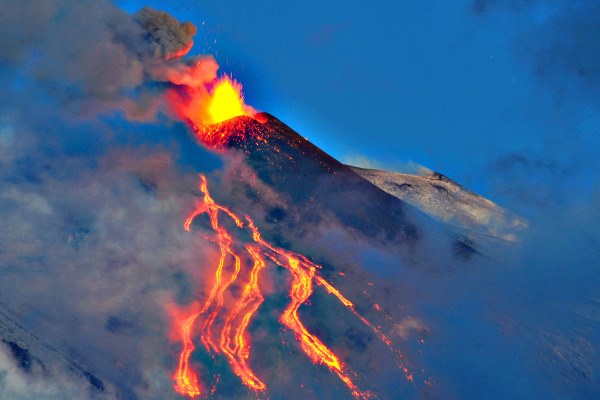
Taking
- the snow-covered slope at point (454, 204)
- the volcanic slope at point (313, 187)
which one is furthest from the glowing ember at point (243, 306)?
the snow-covered slope at point (454, 204)

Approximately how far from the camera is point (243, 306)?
8.17 m

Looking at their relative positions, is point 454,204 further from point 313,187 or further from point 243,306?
point 243,306

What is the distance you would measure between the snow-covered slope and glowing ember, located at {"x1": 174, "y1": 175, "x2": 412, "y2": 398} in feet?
→ 8.37

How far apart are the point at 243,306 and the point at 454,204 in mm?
4648

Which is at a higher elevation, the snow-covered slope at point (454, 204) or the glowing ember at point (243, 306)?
the snow-covered slope at point (454, 204)

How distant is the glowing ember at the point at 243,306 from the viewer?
7590 mm

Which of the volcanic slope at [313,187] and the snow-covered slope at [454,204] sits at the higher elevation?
the snow-covered slope at [454,204]

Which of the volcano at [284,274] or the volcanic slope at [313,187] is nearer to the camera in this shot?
the volcano at [284,274]

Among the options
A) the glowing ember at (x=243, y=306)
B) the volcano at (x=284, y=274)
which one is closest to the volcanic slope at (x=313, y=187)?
the volcano at (x=284, y=274)

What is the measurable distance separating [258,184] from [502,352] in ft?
17.6

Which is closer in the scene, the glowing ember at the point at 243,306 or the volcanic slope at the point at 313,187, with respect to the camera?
the glowing ember at the point at 243,306

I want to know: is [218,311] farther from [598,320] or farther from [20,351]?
[598,320]

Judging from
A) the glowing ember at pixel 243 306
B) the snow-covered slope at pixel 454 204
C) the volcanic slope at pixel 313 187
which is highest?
the snow-covered slope at pixel 454 204

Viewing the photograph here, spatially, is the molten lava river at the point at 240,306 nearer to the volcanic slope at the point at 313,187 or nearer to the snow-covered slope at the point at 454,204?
the volcanic slope at the point at 313,187
